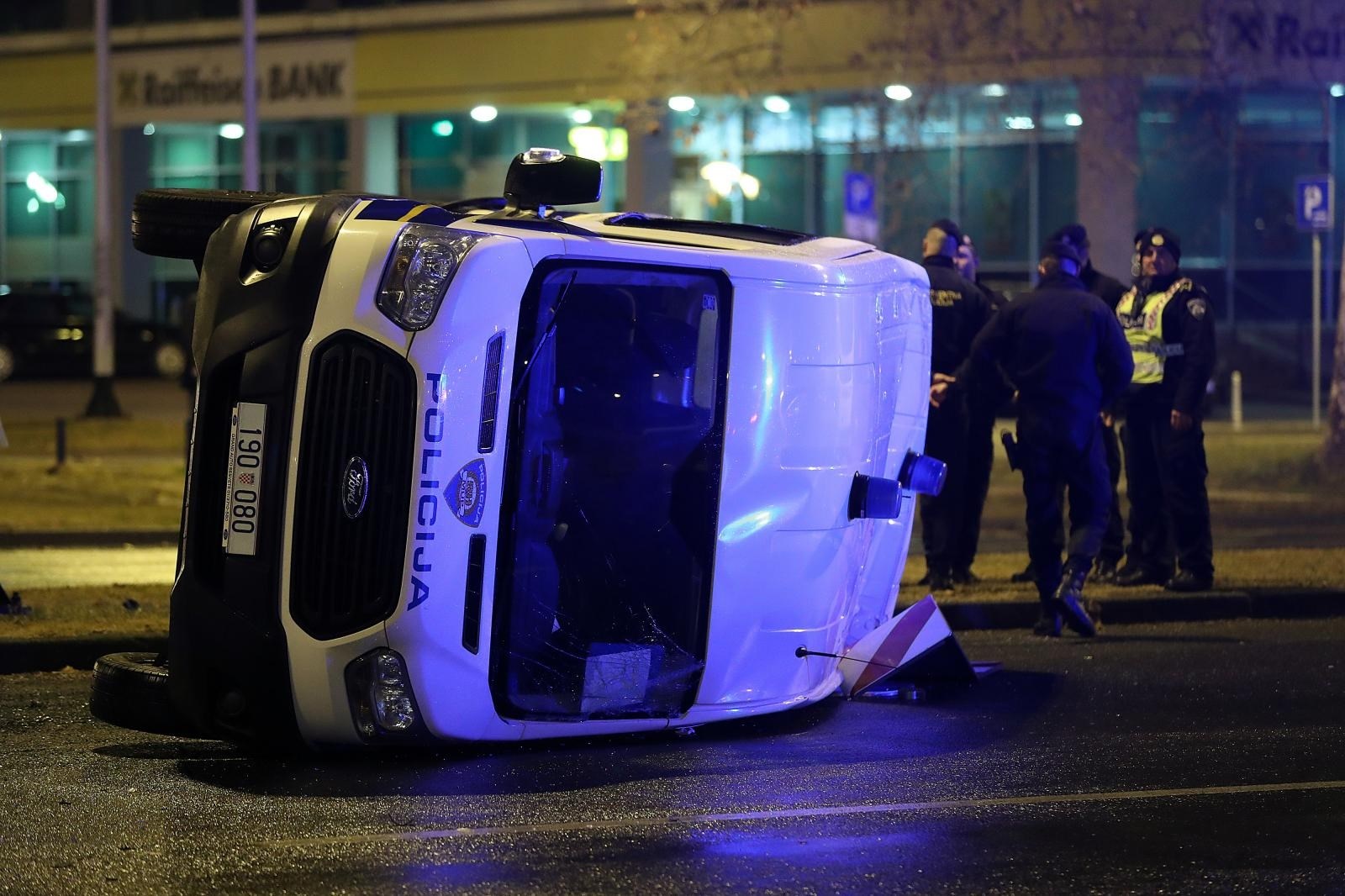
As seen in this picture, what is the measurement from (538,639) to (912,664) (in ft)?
6.77

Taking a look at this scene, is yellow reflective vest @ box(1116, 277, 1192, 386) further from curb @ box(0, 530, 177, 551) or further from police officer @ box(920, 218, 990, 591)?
curb @ box(0, 530, 177, 551)

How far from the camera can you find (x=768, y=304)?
646cm

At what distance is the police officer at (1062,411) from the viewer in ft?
29.7

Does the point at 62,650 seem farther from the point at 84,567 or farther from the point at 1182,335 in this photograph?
the point at 1182,335

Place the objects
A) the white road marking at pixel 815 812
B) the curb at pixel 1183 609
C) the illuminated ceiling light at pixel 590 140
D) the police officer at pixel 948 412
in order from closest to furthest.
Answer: the white road marking at pixel 815 812 < the curb at pixel 1183 609 < the police officer at pixel 948 412 < the illuminated ceiling light at pixel 590 140

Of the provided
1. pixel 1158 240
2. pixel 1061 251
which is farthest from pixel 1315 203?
pixel 1061 251

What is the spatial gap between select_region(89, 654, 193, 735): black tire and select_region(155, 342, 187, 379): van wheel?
2905 centimetres

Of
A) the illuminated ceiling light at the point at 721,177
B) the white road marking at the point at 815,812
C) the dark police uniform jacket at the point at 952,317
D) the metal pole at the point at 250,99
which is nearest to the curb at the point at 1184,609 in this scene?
the dark police uniform jacket at the point at 952,317

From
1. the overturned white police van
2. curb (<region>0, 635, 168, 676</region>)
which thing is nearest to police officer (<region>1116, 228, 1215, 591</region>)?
the overturned white police van

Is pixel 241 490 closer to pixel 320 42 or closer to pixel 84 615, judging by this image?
pixel 84 615

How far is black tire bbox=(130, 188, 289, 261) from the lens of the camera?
6613 mm

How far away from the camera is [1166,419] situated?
1047cm

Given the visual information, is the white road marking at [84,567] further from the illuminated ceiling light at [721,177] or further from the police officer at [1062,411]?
the illuminated ceiling light at [721,177]

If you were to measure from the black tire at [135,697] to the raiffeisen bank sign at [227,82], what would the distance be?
3210 centimetres
